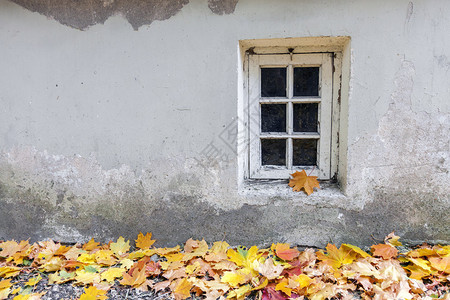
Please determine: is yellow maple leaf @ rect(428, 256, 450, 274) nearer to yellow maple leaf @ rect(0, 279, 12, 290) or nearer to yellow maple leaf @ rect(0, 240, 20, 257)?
yellow maple leaf @ rect(0, 279, 12, 290)

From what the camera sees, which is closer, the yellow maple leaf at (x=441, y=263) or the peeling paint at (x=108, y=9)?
the yellow maple leaf at (x=441, y=263)

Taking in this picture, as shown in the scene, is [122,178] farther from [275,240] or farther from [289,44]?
[289,44]

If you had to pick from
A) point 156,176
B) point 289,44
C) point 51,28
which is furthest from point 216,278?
point 51,28

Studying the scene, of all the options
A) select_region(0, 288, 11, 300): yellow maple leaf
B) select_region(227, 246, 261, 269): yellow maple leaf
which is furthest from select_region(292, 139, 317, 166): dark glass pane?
select_region(0, 288, 11, 300): yellow maple leaf

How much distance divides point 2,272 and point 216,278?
1.44 m

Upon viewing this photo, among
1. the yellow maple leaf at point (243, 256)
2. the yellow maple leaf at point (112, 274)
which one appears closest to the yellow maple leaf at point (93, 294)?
the yellow maple leaf at point (112, 274)

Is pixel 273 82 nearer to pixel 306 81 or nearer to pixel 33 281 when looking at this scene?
pixel 306 81

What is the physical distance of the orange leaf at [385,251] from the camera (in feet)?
7.00

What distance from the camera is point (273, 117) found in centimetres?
253

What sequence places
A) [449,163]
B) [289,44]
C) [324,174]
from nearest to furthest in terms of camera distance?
[449,163]
[289,44]
[324,174]

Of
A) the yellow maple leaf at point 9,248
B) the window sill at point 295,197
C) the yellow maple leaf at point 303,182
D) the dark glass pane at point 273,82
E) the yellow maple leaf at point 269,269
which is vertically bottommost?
the yellow maple leaf at point 9,248

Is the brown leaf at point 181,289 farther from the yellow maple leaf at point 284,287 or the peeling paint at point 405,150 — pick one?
the peeling paint at point 405,150

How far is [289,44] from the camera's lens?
91.8 inches

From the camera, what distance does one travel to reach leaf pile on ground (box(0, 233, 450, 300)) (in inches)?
74.6
